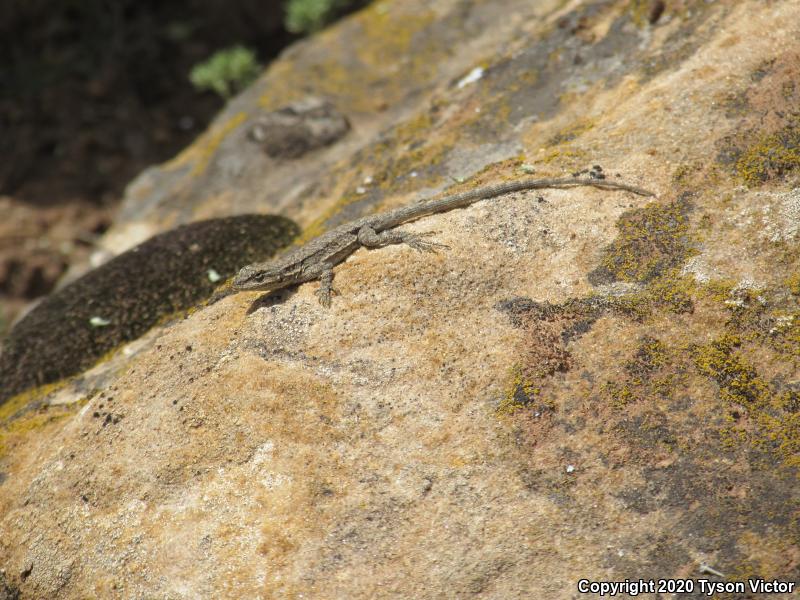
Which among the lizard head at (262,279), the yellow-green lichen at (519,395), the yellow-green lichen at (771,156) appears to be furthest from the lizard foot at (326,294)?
the yellow-green lichen at (771,156)

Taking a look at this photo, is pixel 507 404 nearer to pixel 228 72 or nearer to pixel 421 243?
pixel 421 243

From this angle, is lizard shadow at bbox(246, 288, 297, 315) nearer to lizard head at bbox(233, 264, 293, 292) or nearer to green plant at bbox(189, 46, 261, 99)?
lizard head at bbox(233, 264, 293, 292)

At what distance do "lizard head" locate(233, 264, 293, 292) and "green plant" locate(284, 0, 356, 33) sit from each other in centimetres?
762

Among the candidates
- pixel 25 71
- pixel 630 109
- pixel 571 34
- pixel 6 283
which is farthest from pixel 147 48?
pixel 630 109

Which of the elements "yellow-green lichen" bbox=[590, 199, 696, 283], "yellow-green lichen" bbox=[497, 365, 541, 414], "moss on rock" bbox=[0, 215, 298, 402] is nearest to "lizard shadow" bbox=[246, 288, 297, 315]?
"moss on rock" bbox=[0, 215, 298, 402]

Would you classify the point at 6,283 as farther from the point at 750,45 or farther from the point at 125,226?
the point at 750,45

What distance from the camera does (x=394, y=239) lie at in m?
6.09

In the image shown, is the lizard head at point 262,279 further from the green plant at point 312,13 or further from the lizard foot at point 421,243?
the green plant at point 312,13

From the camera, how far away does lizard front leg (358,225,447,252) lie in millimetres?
5746

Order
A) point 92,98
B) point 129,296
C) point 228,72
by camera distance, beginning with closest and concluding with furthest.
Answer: point 129,296 → point 228,72 → point 92,98

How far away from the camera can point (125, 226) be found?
400 inches

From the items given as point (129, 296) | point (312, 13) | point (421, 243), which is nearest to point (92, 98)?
point (312, 13)

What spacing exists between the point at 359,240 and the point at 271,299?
96 centimetres

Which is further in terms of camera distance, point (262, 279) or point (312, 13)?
point (312, 13)
